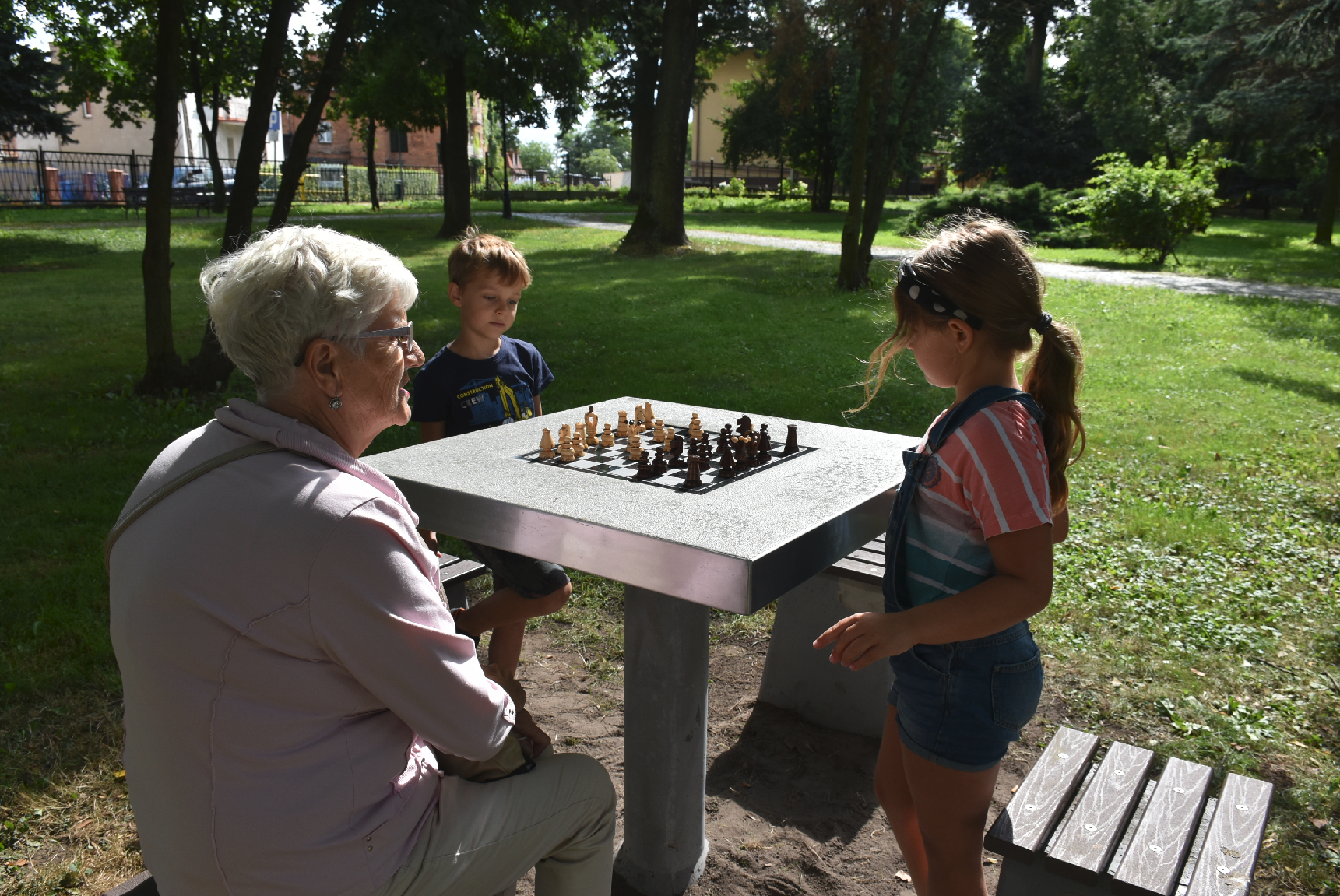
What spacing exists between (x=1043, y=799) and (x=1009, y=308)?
121cm

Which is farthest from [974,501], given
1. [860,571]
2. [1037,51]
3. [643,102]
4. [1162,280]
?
[1037,51]

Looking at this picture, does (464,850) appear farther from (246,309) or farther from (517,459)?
(517,459)

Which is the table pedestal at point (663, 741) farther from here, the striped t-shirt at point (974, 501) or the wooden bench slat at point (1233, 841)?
the wooden bench slat at point (1233, 841)

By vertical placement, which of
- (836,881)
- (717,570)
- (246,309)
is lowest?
(836,881)

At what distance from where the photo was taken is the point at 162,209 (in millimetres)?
7461

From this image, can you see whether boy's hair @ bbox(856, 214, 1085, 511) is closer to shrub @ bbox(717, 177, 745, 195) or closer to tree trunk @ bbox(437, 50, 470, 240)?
tree trunk @ bbox(437, 50, 470, 240)

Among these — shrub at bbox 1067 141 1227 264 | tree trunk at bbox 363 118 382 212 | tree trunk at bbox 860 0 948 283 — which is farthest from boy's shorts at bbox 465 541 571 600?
tree trunk at bbox 363 118 382 212

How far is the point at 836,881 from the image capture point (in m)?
2.94

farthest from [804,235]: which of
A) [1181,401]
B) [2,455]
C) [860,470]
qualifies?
[860,470]

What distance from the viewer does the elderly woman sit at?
1.52 m

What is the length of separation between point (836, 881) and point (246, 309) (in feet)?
7.98

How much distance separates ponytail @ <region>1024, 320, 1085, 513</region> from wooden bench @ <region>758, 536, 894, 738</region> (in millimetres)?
1502

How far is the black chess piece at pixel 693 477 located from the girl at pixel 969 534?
648mm

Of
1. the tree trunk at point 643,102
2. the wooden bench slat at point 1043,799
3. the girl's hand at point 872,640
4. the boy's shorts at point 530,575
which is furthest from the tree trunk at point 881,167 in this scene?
the tree trunk at point 643,102
